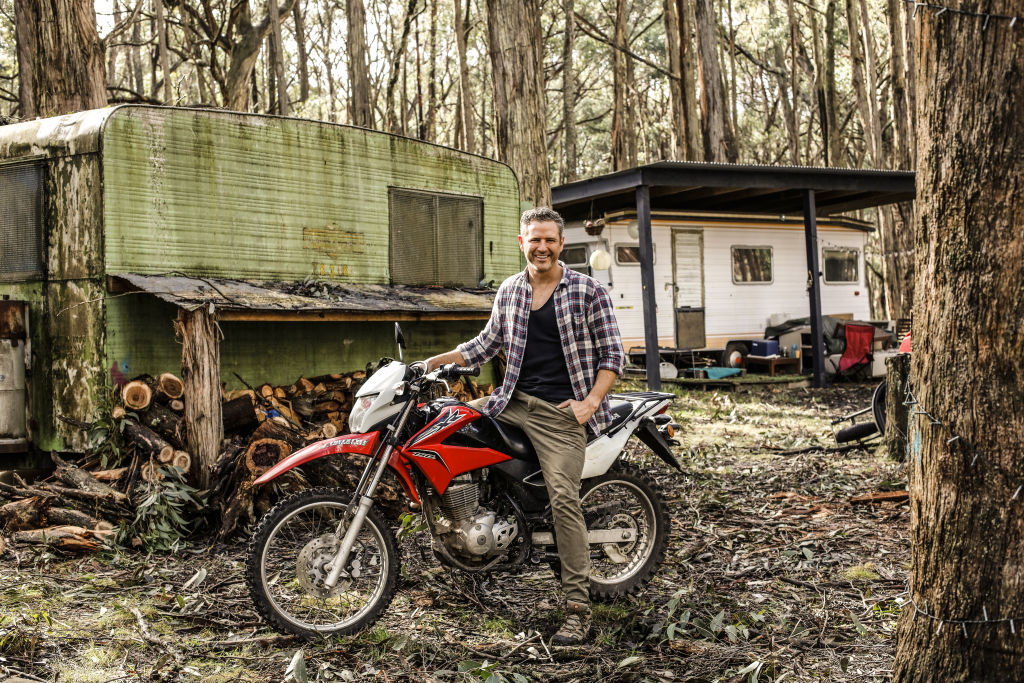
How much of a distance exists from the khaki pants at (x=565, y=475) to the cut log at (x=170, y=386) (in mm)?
4000

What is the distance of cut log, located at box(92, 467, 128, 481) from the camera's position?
642 cm

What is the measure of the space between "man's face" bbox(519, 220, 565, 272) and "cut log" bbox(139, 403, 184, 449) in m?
3.88

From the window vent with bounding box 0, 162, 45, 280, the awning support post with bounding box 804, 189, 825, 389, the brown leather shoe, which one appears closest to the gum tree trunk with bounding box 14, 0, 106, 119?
the window vent with bounding box 0, 162, 45, 280

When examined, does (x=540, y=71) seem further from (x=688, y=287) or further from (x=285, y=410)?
(x=688, y=287)

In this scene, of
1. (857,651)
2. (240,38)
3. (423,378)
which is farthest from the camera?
(240,38)

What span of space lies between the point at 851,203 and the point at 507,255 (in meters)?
10.1

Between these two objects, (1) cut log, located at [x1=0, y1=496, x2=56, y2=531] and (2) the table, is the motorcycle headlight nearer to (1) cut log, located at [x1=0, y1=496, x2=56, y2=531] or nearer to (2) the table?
(1) cut log, located at [x1=0, y1=496, x2=56, y2=531]

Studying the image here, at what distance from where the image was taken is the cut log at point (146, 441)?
6.51 meters

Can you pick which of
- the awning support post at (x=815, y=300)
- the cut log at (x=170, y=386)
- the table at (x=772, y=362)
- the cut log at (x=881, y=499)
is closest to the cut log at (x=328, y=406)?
the cut log at (x=170, y=386)

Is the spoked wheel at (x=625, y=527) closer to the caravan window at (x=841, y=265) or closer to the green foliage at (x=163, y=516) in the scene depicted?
the green foliage at (x=163, y=516)

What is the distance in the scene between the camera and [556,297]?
410 centimetres

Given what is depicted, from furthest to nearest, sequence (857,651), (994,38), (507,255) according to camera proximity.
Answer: (507,255)
(857,651)
(994,38)

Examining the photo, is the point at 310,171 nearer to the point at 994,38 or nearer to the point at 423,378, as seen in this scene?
the point at 423,378

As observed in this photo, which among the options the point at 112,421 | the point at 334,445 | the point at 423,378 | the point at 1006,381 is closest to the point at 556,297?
the point at 423,378
